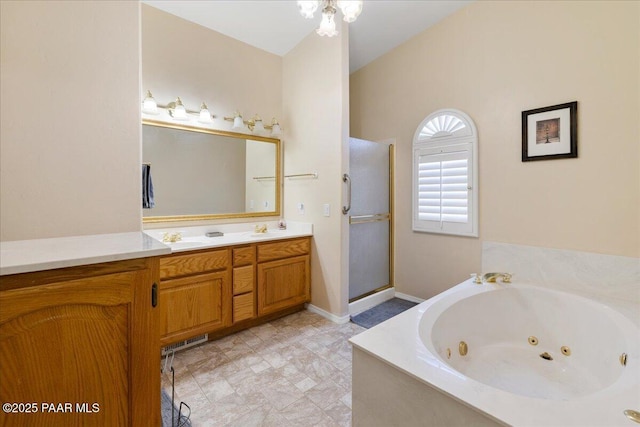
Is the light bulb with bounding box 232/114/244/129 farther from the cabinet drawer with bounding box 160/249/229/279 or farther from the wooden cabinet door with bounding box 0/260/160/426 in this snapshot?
the wooden cabinet door with bounding box 0/260/160/426

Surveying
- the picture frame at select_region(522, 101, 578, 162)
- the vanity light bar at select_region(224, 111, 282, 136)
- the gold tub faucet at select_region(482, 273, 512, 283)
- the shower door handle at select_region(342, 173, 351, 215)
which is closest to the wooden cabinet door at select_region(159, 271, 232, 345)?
the shower door handle at select_region(342, 173, 351, 215)

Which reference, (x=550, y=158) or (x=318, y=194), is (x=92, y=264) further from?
(x=550, y=158)

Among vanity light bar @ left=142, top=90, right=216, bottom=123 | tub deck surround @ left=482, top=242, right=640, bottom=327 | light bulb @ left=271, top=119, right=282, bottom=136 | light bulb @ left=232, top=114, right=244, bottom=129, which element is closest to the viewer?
tub deck surround @ left=482, top=242, right=640, bottom=327

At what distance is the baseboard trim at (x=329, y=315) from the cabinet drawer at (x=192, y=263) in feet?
3.59

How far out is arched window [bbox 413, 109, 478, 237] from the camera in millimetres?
2611

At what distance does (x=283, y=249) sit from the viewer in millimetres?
2695

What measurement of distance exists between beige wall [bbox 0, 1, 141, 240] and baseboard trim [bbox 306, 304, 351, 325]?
1.94 meters

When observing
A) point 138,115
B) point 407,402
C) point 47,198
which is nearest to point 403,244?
point 407,402

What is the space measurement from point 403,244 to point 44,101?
3.07 metres

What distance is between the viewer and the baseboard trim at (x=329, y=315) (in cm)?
266

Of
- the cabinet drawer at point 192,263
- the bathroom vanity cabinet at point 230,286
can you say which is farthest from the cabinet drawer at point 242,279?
the cabinet drawer at point 192,263

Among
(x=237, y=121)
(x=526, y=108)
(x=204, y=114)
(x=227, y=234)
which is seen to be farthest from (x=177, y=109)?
(x=526, y=108)

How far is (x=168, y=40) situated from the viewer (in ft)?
8.11

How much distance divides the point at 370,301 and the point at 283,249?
116cm
